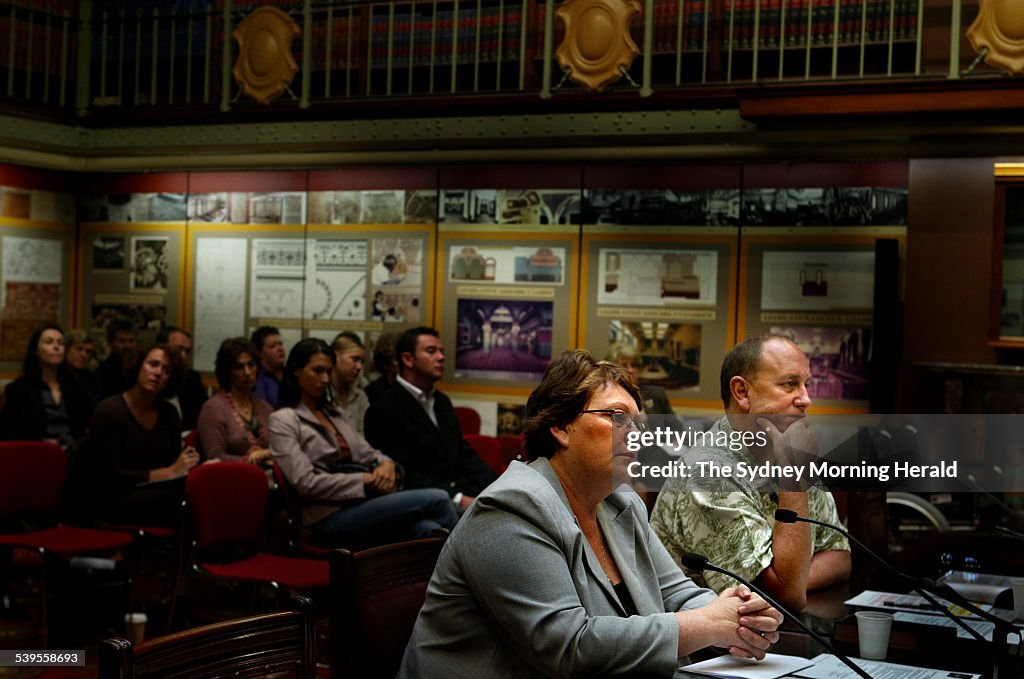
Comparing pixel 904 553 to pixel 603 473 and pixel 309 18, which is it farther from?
pixel 309 18

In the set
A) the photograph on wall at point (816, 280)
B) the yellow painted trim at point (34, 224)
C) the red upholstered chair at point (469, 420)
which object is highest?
the yellow painted trim at point (34, 224)

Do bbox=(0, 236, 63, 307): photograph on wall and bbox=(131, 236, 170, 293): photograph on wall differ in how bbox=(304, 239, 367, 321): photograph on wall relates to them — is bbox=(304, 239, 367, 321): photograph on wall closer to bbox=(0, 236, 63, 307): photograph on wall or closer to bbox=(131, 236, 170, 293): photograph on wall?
bbox=(131, 236, 170, 293): photograph on wall

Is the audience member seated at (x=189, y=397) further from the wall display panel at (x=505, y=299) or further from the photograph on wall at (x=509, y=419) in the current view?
the photograph on wall at (x=509, y=419)

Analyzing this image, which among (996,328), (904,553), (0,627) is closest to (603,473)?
(904,553)

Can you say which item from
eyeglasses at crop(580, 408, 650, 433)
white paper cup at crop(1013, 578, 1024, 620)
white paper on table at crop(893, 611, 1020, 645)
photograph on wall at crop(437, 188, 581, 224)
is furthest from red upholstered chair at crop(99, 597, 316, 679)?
photograph on wall at crop(437, 188, 581, 224)

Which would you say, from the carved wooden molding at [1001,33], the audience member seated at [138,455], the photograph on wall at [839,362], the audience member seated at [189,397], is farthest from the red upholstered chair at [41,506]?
the carved wooden molding at [1001,33]

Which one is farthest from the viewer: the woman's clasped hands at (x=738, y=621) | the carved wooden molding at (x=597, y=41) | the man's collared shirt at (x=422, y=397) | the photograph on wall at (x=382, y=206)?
→ the photograph on wall at (x=382, y=206)

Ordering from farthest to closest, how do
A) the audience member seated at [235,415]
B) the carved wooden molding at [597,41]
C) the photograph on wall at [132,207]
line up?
the photograph on wall at [132,207]
the carved wooden molding at [597,41]
the audience member seated at [235,415]

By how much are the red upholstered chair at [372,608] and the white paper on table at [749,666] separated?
2.12ft

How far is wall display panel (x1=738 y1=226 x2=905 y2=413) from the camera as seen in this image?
6914 millimetres

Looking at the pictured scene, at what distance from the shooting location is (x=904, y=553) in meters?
3.38

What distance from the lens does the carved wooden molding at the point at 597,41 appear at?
7090mm

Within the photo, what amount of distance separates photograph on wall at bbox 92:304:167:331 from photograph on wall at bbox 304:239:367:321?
1.36m

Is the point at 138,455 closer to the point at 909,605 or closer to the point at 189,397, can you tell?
the point at 189,397
